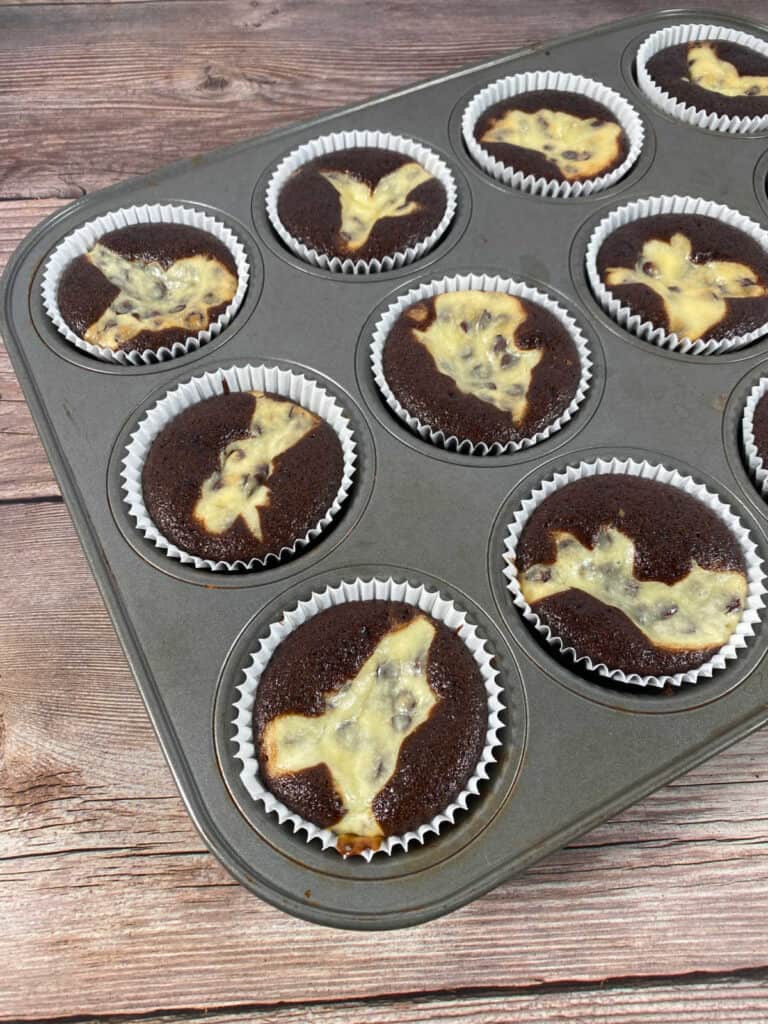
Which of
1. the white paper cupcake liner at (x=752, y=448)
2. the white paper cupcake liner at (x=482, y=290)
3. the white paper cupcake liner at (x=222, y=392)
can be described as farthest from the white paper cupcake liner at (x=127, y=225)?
the white paper cupcake liner at (x=752, y=448)

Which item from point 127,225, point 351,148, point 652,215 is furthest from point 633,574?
point 127,225

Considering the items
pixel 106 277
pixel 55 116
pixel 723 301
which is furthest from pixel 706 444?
pixel 55 116

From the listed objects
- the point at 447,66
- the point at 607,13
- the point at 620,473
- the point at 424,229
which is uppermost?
the point at 607,13

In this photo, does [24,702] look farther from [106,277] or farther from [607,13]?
[607,13]

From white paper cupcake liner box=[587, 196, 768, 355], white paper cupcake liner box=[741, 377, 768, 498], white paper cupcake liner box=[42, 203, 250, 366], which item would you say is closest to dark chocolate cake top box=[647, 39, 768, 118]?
white paper cupcake liner box=[587, 196, 768, 355]

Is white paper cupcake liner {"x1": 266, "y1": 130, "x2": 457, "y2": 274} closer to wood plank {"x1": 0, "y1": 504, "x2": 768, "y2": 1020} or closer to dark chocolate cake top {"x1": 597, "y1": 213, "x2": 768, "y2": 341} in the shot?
dark chocolate cake top {"x1": 597, "y1": 213, "x2": 768, "y2": 341}

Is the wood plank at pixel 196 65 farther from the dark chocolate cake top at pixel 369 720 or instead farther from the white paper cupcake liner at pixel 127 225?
the dark chocolate cake top at pixel 369 720
